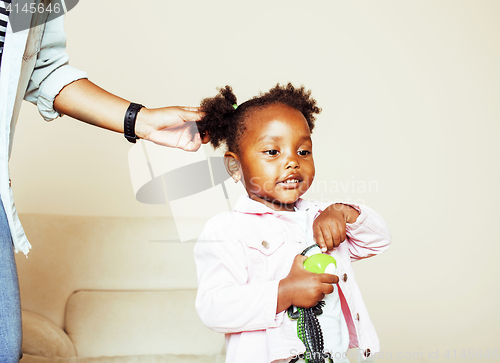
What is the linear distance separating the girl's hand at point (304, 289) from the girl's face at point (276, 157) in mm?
229

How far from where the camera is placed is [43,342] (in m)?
1.58

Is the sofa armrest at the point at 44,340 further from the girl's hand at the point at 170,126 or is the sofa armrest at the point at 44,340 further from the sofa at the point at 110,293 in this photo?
the girl's hand at the point at 170,126

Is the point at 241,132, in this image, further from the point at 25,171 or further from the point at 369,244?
the point at 25,171

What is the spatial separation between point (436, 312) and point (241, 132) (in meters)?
1.71

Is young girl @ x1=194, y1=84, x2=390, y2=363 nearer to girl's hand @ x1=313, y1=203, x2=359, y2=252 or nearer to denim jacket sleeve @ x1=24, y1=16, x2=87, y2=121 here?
girl's hand @ x1=313, y1=203, x2=359, y2=252

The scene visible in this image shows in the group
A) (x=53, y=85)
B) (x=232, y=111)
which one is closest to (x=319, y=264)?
(x=232, y=111)

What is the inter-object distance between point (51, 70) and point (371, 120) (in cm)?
169

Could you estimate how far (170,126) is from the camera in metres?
1.20

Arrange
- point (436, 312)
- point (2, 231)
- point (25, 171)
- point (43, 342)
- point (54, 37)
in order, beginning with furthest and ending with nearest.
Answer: point (436, 312) → point (25, 171) → point (43, 342) → point (54, 37) → point (2, 231)

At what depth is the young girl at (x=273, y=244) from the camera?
929 millimetres

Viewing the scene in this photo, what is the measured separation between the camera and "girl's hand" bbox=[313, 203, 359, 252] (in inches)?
40.7

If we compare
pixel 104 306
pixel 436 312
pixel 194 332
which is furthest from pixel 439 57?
pixel 104 306

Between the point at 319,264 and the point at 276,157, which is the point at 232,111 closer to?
the point at 276,157

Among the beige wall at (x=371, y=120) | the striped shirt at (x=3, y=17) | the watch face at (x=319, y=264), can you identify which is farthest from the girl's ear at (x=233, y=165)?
the beige wall at (x=371, y=120)
